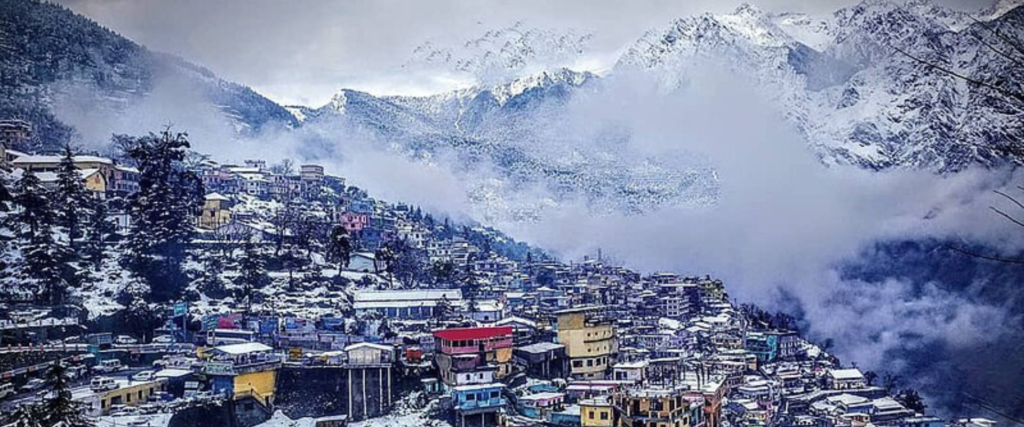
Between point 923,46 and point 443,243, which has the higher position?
point 923,46

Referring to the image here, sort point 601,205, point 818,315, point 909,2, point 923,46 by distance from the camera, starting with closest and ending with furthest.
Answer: point 818,315, point 601,205, point 923,46, point 909,2

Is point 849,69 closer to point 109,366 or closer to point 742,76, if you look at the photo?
point 742,76

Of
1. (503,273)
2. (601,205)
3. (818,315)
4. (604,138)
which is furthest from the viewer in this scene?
(604,138)

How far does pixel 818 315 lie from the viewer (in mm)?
15320

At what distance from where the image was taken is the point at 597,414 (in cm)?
845

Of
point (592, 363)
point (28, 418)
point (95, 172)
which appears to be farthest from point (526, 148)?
point (28, 418)

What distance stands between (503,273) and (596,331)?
3.89m

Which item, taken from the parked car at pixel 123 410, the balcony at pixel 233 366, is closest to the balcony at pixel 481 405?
the balcony at pixel 233 366

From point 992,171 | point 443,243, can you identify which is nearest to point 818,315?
point 992,171

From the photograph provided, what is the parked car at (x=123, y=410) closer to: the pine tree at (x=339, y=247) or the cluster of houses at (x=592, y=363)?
the cluster of houses at (x=592, y=363)

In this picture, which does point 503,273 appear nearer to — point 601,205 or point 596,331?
point 596,331

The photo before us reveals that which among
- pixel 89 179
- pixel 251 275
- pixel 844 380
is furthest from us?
pixel 89 179

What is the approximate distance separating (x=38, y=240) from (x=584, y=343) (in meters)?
6.00

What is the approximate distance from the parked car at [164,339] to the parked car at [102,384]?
1.15 m
